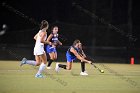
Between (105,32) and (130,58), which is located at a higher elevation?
(105,32)

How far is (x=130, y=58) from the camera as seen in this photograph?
69.7 feet

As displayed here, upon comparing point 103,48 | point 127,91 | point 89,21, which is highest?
point 89,21

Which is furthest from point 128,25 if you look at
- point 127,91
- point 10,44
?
point 127,91

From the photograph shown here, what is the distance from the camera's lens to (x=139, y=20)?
21.5 meters

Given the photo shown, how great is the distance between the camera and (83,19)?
21.3 metres

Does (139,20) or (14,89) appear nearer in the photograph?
(14,89)

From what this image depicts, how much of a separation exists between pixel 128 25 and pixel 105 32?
1.22 meters

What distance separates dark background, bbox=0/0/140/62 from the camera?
68.0ft

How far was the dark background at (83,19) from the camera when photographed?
68.0 feet

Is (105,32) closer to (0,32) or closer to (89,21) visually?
(89,21)

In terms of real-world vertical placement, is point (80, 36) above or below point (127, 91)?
above

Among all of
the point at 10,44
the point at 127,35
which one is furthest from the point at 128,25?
the point at 10,44

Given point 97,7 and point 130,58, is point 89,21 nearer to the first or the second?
point 97,7

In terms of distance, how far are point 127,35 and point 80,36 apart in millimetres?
2376
